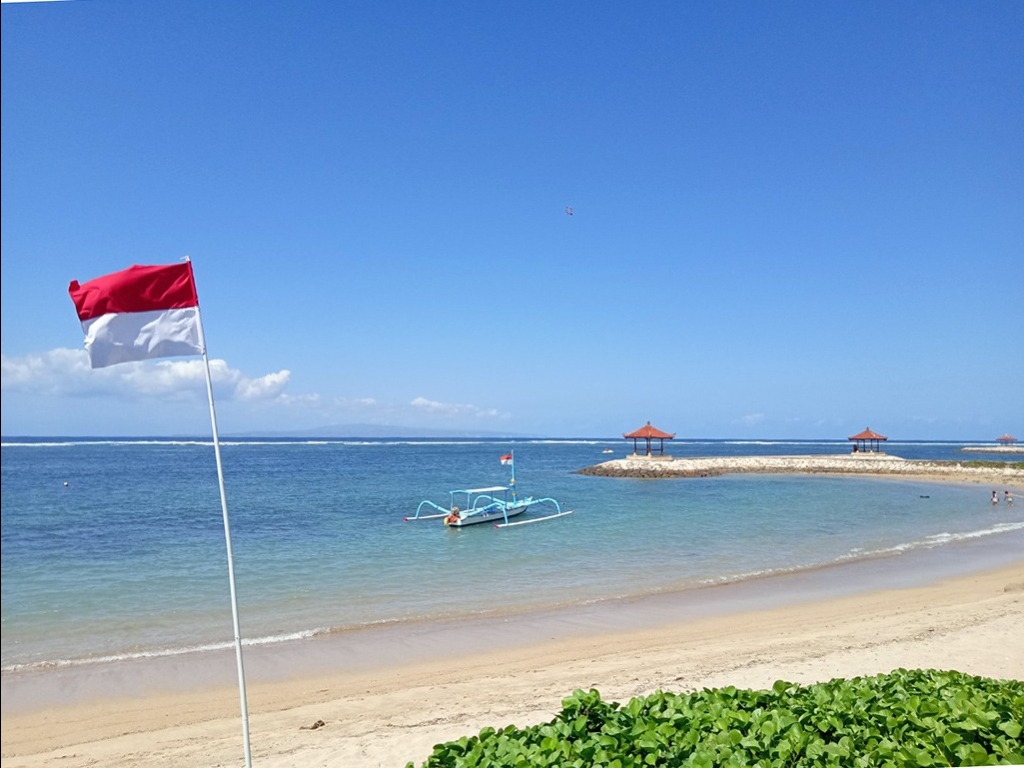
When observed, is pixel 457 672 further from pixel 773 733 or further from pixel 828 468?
pixel 828 468

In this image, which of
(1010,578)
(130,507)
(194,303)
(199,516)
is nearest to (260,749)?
(194,303)

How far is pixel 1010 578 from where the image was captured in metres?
14.4

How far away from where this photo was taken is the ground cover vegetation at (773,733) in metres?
3.16

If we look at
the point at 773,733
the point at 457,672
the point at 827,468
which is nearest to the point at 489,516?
the point at 457,672

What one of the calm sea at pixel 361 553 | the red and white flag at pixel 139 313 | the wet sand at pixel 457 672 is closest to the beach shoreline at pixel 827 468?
the calm sea at pixel 361 553

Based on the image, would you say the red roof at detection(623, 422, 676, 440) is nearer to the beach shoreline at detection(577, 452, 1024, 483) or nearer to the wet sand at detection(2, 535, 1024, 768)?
the beach shoreline at detection(577, 452, 1024, 483)

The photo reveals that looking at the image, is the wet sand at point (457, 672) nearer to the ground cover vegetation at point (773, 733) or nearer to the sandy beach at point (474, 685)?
the sandy beach at point (474, 685)

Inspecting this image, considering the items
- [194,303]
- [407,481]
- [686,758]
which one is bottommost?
[407,481]

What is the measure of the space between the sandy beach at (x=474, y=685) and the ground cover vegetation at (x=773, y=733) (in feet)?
8.66

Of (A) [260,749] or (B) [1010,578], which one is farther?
Answer: (B) [1010,578]

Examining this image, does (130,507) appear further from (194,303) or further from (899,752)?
(899,752)

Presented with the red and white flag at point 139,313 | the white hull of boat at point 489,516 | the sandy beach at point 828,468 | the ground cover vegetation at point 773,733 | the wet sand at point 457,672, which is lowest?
the sandy beach at point 828,468

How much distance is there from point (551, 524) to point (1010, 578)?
14.5m

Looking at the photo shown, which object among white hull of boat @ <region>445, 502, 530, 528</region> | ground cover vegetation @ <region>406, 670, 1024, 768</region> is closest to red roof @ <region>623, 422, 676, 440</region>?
white hull of boat @ <region>445, 502, 530, 528</region>
